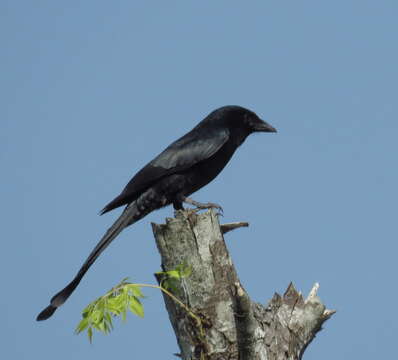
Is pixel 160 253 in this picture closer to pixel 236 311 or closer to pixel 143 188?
pixel 236 311

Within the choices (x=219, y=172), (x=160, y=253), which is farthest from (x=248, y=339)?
(x=219, y=172)

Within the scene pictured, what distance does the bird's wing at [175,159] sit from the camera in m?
6.36

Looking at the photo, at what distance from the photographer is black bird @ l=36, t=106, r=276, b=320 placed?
6281mm

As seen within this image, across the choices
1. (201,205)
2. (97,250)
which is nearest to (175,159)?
(201,205)

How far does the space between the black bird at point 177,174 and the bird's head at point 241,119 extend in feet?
0.67

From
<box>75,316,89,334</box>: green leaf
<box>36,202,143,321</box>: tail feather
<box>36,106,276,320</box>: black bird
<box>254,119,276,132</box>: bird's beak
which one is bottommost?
<box>75,316,89,334</box>: green leaf

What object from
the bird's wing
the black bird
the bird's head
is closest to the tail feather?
the black bird

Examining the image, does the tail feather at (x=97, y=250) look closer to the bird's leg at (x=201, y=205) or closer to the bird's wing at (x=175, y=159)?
the bird's wing at (x=175, y=159)

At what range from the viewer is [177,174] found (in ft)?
21.5

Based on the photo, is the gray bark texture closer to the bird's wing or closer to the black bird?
the black bird

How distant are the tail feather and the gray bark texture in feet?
4.29

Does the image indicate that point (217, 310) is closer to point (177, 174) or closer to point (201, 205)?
point (201, 205)

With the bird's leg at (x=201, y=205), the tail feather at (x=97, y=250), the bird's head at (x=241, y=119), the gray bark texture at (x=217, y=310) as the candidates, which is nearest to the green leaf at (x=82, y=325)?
the gray bark texture at (x=217, y=310)

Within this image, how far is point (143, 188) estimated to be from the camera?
21.0ft
